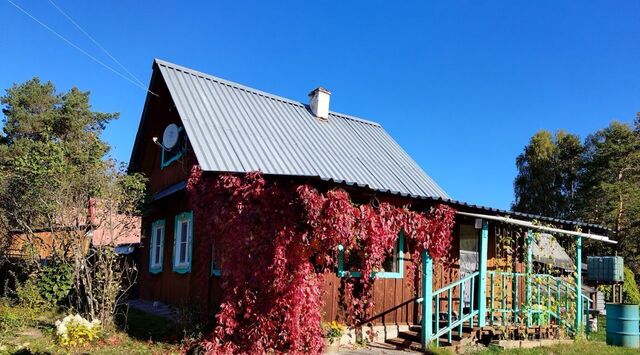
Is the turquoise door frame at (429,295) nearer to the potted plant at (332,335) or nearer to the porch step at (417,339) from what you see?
the porch step at (417,339)

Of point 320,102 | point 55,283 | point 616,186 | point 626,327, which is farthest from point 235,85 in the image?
point 616,186

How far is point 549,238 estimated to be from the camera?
10430 millimetres

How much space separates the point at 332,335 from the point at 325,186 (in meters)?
2.74

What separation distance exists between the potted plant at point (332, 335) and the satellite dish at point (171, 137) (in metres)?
5.96

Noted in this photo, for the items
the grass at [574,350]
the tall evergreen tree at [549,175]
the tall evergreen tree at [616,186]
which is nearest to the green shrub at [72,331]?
the grass at [574,350]

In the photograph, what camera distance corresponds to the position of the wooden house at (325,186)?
9.38 metres

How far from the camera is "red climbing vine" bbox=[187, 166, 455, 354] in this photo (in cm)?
707

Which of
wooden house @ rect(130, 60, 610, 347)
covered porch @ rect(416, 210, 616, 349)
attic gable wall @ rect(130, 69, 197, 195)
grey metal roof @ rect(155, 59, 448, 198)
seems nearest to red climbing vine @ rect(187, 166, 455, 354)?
wooden house @ rect(130, 60, 610, 347)

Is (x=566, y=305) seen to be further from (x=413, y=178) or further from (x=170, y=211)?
(x=170, y=211)

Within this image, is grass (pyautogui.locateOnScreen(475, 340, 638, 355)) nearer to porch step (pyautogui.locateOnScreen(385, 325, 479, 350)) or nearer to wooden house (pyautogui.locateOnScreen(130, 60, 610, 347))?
porch step (pyautogui.locateOnScreen(385, 325, 479, 350))

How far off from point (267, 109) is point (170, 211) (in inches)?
143

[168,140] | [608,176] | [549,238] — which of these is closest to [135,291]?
[168,140]

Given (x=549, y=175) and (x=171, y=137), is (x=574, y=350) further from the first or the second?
(x=549, y=175)

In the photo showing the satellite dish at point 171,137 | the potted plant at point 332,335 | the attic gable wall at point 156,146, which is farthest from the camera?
the attic gable wall at point 156,146
